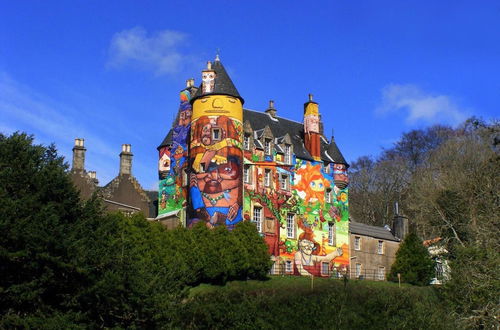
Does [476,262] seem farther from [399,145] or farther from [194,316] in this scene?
[399,145]

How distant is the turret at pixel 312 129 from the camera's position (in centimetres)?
4900

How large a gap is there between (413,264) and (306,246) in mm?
8433

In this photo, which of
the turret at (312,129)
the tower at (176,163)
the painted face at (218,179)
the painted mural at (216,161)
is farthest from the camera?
the turret at (312,129)

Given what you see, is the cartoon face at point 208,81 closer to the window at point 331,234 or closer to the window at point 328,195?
the window at point 328,195

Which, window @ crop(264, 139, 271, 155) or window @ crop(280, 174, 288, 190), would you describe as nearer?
window @ crop(264, 139, 271, 155)

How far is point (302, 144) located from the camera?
1949 inches

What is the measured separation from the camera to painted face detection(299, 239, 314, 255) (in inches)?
1810

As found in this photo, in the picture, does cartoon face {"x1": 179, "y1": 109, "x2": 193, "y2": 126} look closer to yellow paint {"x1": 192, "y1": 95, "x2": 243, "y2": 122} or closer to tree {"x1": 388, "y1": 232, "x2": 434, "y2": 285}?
yellow paint {"x1": 192, "y1": 95, "x2": 243, "y2": 122}

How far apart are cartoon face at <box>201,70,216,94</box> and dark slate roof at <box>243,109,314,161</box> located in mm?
4941

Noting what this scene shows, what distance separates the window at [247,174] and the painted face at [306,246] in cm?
611

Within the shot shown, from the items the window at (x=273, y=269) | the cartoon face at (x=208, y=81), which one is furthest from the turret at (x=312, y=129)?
the cartoon face at (x=208, y=81)

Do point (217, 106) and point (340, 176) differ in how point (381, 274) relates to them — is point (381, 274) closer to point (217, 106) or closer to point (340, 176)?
point (340, 176)

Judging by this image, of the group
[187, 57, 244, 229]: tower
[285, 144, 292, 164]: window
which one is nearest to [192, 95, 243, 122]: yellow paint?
[187, 57, 244, 229]: tower

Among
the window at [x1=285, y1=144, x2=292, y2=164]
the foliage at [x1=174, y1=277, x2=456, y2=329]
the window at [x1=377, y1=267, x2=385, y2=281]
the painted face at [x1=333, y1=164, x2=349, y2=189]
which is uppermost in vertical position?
the window at [x1=285, y1=144, x2=292, y2=164]
